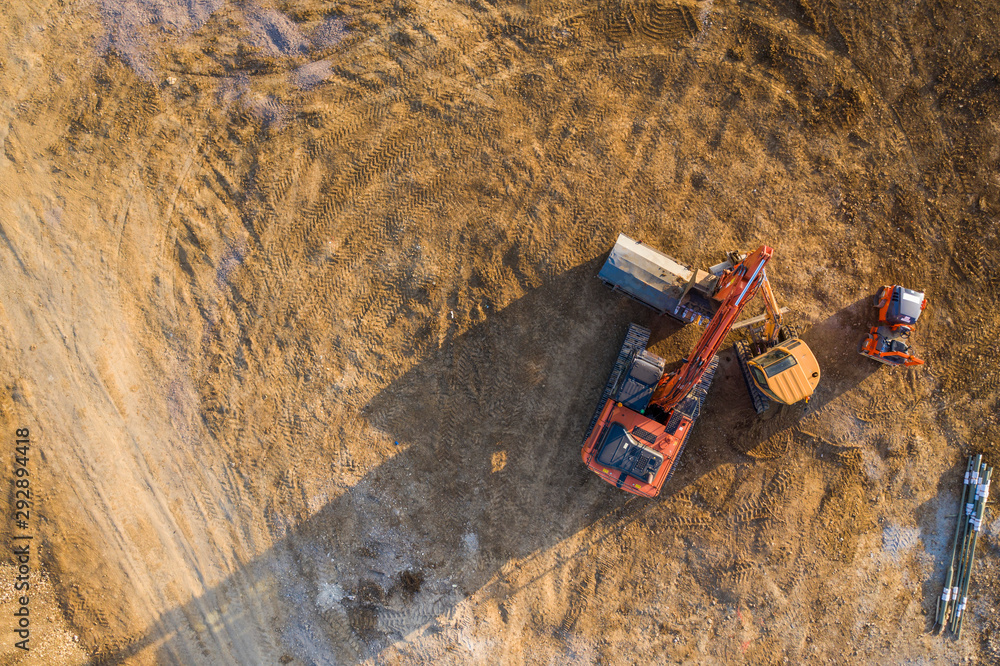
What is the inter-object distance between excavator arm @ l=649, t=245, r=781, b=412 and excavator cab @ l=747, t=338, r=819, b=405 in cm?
89

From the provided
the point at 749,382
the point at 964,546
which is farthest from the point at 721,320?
the point at 964,546

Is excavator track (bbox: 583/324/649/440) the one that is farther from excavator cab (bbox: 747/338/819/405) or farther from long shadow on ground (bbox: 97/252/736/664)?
excavator cab (bbox: 747/338/819/405)

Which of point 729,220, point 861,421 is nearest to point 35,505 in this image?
point 729,220

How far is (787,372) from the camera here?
559 inches

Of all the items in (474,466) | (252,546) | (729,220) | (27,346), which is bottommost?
(252,546)

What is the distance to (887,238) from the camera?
1566cm

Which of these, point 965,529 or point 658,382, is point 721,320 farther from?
point 965,529

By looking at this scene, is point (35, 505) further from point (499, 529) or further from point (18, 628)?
point (499, 529)

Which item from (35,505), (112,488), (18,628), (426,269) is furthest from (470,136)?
(18,628)

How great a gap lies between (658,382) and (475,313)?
5352 millimetres

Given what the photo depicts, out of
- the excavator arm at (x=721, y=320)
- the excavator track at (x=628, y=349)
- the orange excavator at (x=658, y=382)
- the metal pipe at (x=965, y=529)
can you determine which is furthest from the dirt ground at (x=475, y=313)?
the excavator arm at (x=721, y=320)

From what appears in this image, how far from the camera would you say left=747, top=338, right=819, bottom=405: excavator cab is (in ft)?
46.6

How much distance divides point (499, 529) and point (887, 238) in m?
13.9

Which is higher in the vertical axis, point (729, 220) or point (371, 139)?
point (371, 139)
